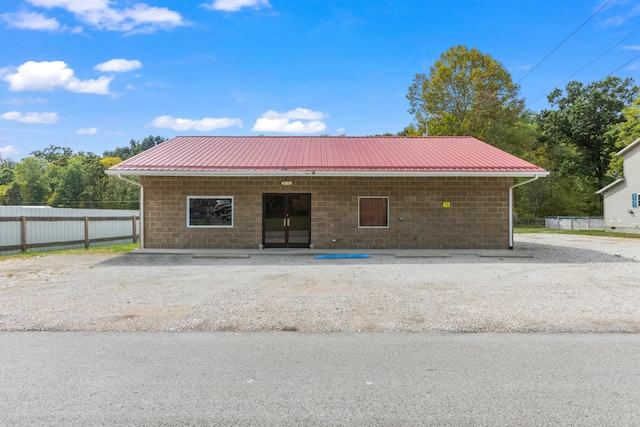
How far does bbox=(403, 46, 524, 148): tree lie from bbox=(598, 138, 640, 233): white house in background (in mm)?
8968

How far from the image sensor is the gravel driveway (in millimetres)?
5691

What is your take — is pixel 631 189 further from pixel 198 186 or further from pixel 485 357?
pixel 485 357

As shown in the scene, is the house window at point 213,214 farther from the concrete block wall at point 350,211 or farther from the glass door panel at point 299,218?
the glass door panel at point 299,218

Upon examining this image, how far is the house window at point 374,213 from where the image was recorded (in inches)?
588

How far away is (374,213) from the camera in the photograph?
14961mm

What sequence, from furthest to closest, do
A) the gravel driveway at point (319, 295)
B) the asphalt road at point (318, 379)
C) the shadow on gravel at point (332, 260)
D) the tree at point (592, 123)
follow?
the tree at point (592, 123)
the shadow on gravel at point (332, 260)
the gravel driveway at point (319, 295)
the asphalt road at point (318, 379)

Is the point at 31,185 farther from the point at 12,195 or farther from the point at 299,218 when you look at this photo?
the point at 299,218

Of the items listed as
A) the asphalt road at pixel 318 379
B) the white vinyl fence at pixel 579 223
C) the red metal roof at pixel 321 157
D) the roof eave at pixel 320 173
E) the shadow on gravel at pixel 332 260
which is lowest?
the asphalt road at pixel 318 379

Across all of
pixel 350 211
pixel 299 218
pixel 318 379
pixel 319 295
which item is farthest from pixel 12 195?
pixel 318 379


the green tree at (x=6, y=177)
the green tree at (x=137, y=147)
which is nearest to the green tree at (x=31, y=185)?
the green tree at (x=6, y=177)

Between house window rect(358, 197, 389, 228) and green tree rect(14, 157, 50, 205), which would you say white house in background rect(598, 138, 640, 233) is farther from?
green tree rect(14, 157, 50, 205)

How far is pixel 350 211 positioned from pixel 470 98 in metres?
25.9

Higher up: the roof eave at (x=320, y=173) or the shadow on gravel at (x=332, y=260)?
the roof eave at (x=320, y=173)

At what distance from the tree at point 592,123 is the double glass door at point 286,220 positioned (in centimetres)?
3494
